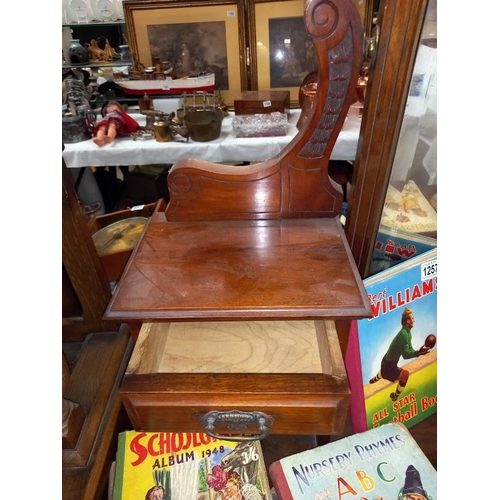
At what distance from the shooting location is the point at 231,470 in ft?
2.10

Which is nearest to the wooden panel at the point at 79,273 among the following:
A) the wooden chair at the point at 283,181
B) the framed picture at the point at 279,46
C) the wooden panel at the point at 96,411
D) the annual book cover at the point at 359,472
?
the wooden panel at the point at 96,411

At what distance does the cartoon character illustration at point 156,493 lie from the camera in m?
0.60

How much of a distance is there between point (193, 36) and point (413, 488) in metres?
1.91

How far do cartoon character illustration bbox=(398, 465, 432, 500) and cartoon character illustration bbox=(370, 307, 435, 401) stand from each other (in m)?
0.16

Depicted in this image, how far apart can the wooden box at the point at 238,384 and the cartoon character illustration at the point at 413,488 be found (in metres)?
0.12

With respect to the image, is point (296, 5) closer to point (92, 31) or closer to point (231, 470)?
point (92, 31)

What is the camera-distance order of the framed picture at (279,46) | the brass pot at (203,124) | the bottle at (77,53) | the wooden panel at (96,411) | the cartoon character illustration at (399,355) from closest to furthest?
the wooden panel at (96,411) < the cartoon character illustration at (399,355) < the brass pot at (203,124) < the framed picture at (279,46) < the bottle at (77,53)

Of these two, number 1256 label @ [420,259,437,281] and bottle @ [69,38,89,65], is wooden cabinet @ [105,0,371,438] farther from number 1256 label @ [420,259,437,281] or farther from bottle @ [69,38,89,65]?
bottle @ [69,38,89,65]

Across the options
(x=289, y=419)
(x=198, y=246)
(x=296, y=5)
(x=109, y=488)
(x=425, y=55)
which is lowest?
(x=109, y=488)

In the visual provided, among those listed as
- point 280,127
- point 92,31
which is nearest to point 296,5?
point 280,127

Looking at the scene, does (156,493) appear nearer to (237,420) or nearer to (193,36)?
(237,420)

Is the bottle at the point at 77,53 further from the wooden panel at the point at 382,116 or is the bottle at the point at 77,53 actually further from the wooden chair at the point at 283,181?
the wooden panel at the point at 382,116

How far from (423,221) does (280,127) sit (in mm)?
891

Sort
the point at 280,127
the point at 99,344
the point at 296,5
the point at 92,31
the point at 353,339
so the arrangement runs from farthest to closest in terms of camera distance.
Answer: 1. the point at 92,31
2. the point at 296,5
3. the point at 280,127
4. the point at 99,344
5. the point at 353,339
